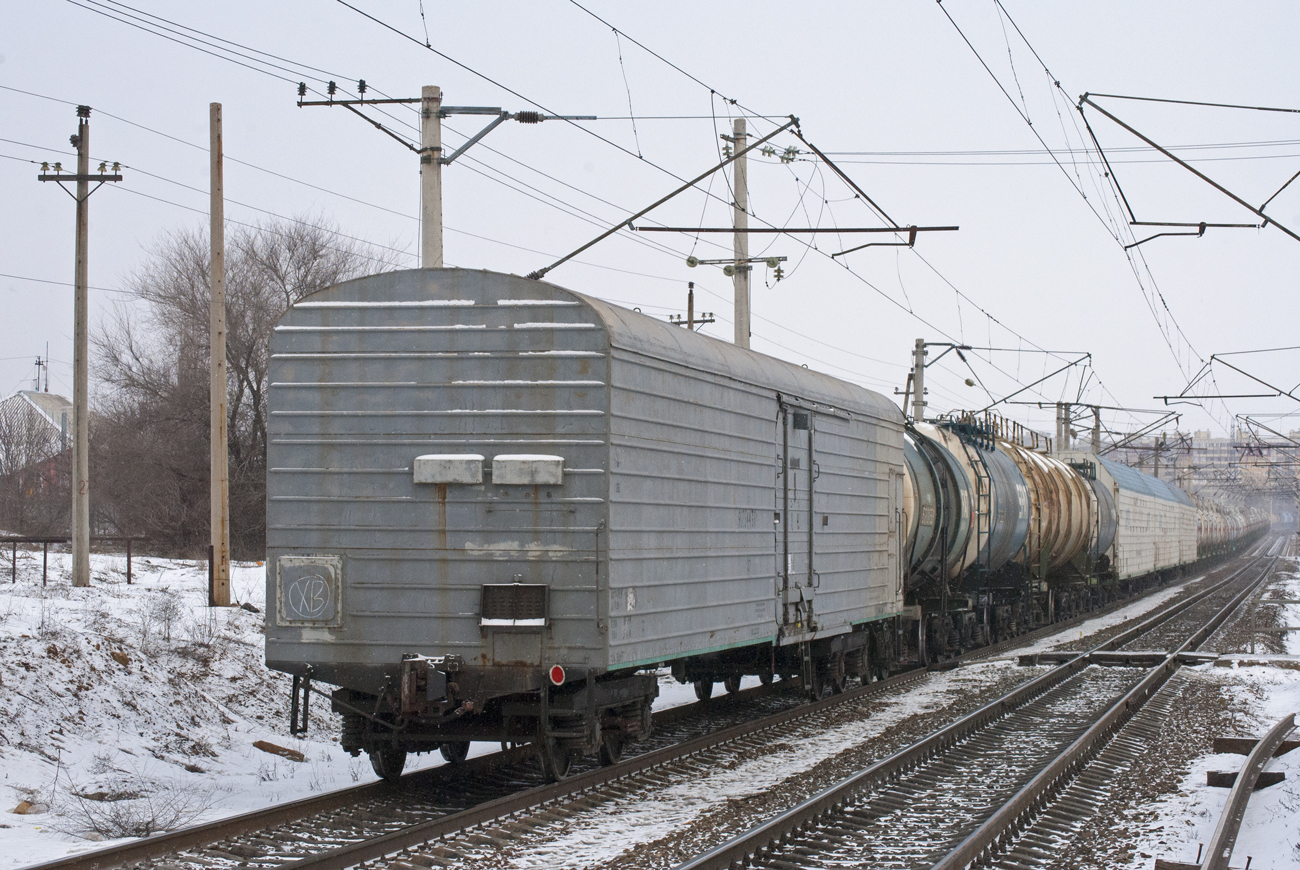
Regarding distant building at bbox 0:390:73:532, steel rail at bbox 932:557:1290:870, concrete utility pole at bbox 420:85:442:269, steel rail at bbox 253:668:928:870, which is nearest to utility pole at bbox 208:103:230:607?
concrete utility pole at bbox 420:85:442:269

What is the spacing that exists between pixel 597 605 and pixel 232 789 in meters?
3.26

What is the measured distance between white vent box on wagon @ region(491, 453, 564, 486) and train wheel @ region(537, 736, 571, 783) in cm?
178

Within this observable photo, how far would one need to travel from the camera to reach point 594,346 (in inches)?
336

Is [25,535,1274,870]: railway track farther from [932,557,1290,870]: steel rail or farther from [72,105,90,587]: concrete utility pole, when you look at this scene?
[72,105,90,587]: concrete utility pole

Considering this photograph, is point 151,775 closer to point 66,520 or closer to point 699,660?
point 699,660

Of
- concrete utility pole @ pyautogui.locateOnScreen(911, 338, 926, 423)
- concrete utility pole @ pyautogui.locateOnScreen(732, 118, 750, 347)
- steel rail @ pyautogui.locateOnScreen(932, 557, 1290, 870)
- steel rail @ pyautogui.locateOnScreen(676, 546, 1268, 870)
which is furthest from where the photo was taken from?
concrete utility pole @ pyautogui.locateOnScreen(911, 338, 926, 423)

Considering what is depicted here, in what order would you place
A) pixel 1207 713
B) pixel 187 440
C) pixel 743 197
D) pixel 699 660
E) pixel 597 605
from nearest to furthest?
pixel 597 605 → pixel 699 660 → pixel 1207 713 → pixel 743 197 → pixel 187 440

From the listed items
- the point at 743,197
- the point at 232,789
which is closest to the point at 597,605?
the point at 232,789

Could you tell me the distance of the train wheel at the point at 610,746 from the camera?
30.9 ft

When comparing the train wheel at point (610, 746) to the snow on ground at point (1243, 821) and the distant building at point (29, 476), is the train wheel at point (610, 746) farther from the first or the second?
the distant building at point (29, 476)

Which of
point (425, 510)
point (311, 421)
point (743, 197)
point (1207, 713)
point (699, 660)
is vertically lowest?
point (1207, 713)

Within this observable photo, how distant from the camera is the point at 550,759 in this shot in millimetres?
8617

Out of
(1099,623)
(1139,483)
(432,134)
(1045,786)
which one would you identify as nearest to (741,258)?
(432,134)

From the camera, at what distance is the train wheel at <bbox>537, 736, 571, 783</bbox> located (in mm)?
8578
